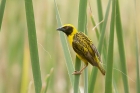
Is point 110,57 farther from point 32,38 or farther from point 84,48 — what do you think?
point 32,38

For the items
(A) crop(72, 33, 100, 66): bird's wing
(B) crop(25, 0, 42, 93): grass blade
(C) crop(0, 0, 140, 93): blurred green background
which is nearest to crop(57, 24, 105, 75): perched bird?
(A) crop(72, 33, 100, 66): bird's wing

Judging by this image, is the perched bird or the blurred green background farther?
the blurred green background

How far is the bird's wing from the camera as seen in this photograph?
1.64 meters

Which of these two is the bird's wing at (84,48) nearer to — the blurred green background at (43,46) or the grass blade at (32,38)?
the grass blade at (32,38)

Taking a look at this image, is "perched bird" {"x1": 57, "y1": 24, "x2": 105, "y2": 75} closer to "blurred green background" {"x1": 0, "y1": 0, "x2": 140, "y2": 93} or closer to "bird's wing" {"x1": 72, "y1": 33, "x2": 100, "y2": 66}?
"bird's wing" {"x1": 72, "y1": 33, "x2": 100, "y2": 66}

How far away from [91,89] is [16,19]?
1597 millimetres

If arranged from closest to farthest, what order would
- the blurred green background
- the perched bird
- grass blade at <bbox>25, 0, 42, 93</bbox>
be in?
1. grass blade at <bbox>25, 0, 42, 93</bbox>
2. the perched bird
3. the blurred green background

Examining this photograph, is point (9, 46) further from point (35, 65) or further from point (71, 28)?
point (35, 65)

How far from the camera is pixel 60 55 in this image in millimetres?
3070

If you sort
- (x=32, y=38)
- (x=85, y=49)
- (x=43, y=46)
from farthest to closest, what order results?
(x=43, y=46)
(x=85, y=49)
(x=32, y=38)

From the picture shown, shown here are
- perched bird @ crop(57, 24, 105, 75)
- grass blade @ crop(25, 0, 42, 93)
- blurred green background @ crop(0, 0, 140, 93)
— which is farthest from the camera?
blurred green background @ crop(0, 0, 140, 93)

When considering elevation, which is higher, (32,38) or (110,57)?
(32,38)

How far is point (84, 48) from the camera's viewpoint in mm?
1656

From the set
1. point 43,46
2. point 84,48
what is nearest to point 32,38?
point 84,48
